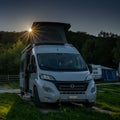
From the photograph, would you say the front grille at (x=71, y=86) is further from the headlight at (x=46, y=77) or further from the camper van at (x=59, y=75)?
the headlight at (x=46, y=77)

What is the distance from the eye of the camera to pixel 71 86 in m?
14.8

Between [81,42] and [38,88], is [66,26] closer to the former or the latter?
[38,88]

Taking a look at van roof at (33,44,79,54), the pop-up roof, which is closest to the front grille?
van roof at (33,44,79,54)

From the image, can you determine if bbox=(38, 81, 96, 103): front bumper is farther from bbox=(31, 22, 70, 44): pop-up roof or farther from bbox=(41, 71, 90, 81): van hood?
bbox=(31, 22, 70, 44): pop-up roof

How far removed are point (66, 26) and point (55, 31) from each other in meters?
0.58

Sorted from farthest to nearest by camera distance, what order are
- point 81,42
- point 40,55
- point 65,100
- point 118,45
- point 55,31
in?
1. point 81,42
2. point 118,45
3. point 55,31
4. point 40,55
5. point 65,100

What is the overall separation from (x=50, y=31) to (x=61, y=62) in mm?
3829

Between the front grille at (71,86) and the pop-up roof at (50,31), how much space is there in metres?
4.64

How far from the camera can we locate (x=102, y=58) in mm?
106188

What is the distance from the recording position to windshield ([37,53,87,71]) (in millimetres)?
15648

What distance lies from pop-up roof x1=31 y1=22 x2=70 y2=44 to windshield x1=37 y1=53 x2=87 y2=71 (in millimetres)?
2678

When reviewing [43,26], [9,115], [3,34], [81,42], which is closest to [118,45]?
[81,42]

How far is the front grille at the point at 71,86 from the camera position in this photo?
48.3ft

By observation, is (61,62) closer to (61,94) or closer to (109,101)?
(61,94)
